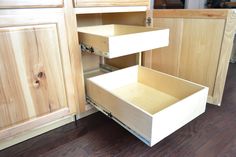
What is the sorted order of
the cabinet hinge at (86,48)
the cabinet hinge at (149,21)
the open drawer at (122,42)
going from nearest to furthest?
the open drawer at (122,42) < the cabinet hinge at (86,48) < the cabinet hinge at (149,21)

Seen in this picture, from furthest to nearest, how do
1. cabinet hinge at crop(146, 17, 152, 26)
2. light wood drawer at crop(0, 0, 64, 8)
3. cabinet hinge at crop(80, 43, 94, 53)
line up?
cabinet hinge at crop(146, 17, 152, 26) → cabinet hinge at crop(80, 43, 94, 53) → light wood drawer at crop(0, 0, 64, 8)

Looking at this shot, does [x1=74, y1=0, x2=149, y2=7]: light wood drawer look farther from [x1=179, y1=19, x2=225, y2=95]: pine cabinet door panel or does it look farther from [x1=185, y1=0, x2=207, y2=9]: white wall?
[x1=185, y1=0, x2=207, y2=9]: white wall

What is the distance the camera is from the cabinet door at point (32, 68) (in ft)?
2.19

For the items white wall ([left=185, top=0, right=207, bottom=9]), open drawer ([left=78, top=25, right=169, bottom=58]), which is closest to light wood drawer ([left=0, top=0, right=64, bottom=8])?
open drawer ([left=78, top=25, right=169, bottom=58])

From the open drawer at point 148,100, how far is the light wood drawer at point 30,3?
0.38 metres

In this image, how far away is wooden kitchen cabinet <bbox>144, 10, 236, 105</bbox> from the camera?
0.88 m

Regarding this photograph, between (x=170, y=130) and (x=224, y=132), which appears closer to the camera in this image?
(x=170, y=130)

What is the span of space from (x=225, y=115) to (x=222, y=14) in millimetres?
569

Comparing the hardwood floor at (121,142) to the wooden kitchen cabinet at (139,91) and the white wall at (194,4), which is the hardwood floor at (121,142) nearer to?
the wooden kitchen cabinet at (139,91)

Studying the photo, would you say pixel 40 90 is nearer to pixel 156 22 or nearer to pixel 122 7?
pixel 122 7

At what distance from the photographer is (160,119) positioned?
24.3 inches

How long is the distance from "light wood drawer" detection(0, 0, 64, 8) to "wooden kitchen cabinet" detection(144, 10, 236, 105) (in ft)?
1.91

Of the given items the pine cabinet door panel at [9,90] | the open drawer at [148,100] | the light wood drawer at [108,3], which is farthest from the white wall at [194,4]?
the pine cabinet door panel at [9,90]

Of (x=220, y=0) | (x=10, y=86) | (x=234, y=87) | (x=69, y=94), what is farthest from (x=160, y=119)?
(x=220, y=0)
